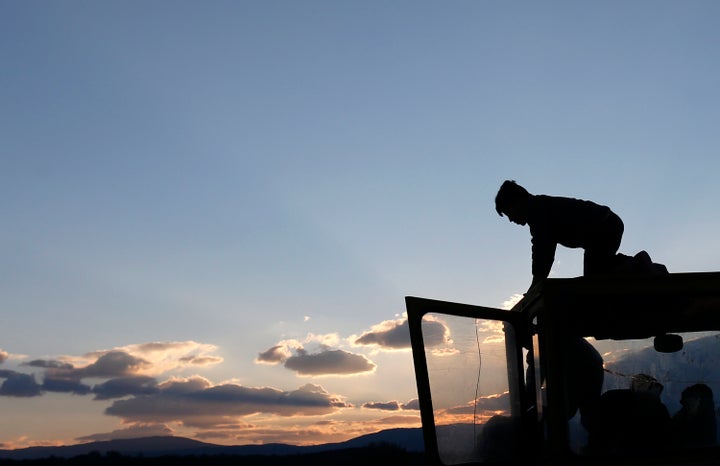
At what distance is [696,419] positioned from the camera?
4664mm

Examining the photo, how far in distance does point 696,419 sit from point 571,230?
176 cm

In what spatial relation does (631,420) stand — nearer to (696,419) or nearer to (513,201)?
(696,419)

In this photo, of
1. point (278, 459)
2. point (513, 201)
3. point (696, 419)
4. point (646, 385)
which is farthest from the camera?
point (278, 459)

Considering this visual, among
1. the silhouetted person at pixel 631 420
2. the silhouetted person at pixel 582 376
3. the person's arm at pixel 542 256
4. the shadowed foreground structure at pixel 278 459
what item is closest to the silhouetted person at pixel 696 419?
the silhouetted person at pixel 631 420

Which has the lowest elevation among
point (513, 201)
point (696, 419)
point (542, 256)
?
point (696, 419)

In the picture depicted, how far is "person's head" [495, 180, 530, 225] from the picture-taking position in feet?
19.9

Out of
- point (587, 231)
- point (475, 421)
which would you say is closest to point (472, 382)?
point (475, 421)

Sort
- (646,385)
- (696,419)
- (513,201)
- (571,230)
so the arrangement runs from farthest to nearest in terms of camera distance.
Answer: (513,201) < (571,230) < (646,385) < (696,419)

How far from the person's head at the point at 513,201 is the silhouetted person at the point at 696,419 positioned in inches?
76.8

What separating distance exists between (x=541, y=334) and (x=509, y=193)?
1.68 meters

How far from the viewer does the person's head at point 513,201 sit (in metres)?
6.07

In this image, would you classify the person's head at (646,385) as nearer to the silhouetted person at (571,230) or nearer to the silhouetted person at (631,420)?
the silhouetted person at (631,420)

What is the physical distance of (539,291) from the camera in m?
4.91

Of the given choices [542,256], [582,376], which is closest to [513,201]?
[542,256]
